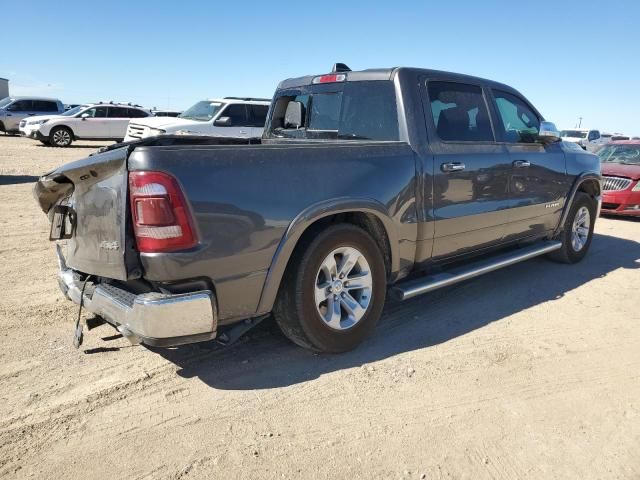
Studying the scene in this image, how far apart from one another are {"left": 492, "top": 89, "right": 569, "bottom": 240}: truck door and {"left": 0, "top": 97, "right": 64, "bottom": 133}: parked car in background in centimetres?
2332

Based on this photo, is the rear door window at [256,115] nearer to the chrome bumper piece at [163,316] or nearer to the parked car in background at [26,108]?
the chrome bumper piece at [163,316]

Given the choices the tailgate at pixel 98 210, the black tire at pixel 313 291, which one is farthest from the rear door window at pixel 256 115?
the black tire at pixel 313 291

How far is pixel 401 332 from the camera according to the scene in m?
3.99

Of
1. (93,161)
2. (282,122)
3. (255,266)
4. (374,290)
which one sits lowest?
(374,290)

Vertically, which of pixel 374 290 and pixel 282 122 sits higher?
pixel 282 122

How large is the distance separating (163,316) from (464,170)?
2.66m

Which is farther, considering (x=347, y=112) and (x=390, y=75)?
(x=347, y=112)

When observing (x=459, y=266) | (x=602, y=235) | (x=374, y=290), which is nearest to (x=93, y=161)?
(x=374, y=290)

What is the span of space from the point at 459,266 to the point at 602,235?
4863mm

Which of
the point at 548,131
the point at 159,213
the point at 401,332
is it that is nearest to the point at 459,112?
the point at 548,131

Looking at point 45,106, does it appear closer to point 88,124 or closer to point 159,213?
point 88,124

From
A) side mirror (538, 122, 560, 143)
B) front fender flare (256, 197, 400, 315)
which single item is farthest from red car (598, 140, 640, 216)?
front fender flare (256, 197, 400, 315)

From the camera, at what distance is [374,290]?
3.63 metres

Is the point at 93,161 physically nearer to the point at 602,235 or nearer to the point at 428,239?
the point at 428,239
